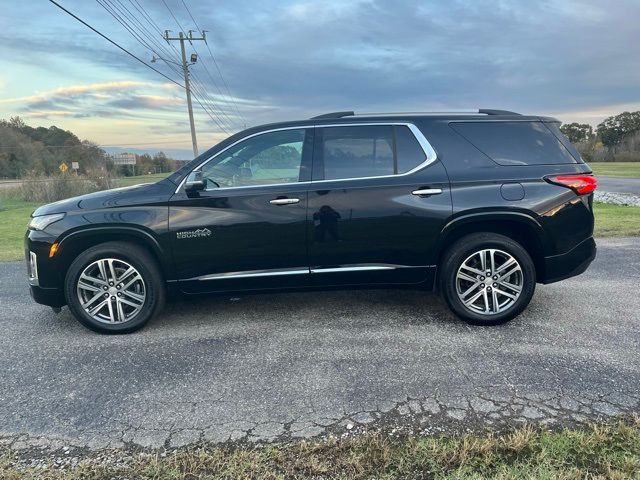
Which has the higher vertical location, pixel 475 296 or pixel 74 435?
pixel 475 296

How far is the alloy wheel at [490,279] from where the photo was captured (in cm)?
394

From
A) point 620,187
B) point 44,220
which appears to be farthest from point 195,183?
point 620,187

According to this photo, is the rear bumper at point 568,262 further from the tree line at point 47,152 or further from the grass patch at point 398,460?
the tree line at point 47,152

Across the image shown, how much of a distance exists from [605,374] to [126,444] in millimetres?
3153

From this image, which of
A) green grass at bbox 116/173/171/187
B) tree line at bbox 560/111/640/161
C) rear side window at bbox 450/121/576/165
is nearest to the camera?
rear side window at bbox 450/121/576/165

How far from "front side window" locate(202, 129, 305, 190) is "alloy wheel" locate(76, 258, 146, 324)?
1.08m

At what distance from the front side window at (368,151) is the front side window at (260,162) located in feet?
0.85

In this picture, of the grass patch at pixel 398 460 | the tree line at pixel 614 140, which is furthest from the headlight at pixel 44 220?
the tree line at pixel 614 140

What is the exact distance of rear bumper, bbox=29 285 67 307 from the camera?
3914 millimetres

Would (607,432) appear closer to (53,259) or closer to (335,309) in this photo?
(335,309)

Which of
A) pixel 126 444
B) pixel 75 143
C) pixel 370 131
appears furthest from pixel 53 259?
pixel 75 143

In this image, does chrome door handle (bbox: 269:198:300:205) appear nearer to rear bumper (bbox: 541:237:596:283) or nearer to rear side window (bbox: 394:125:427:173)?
rear side window (bbox: 394:125:427:173)

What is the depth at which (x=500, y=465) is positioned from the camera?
2.17 metres

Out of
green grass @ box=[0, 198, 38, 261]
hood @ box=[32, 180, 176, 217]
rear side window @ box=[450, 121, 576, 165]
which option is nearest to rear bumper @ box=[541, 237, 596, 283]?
rear side window @ box=[450, 121, 576, 165]
